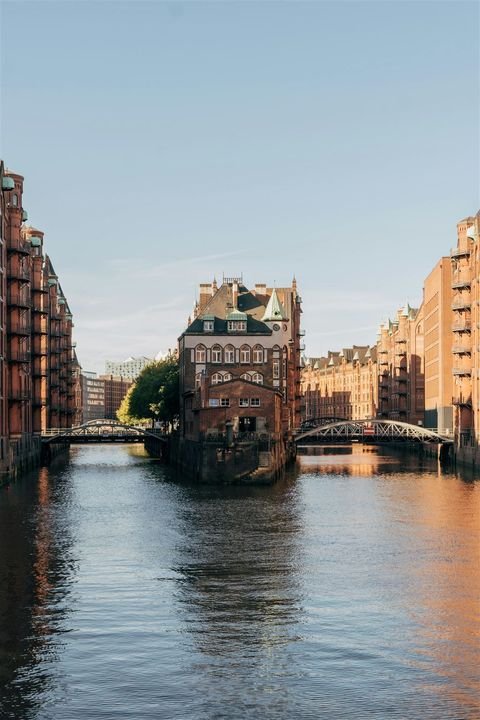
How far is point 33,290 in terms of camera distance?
394 feet

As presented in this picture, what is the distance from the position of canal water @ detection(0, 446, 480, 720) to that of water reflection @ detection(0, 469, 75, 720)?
0.09 meters

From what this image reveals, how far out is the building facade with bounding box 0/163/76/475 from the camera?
9206cm

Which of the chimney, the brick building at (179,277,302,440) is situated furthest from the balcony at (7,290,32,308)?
the chimney

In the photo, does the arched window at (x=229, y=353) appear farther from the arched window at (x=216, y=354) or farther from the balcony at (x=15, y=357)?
the balcony at (x=15, y=357)

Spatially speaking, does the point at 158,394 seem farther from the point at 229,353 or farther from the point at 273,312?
the point at 273,312

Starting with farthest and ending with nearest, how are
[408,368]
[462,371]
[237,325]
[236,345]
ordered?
[408,368] < [237,325] < [236,345] < [462,371]

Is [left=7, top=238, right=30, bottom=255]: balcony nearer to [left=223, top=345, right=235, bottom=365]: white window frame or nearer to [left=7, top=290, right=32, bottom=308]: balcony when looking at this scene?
[left=7, top=290, right=32, bottom=308]: balcony

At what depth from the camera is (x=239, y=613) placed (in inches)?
1446

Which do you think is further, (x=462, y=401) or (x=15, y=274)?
(x=462, y=401)

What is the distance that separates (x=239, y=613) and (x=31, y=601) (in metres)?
8.16

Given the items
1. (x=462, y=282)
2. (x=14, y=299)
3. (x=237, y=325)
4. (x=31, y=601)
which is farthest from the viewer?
(x=237, y=325)

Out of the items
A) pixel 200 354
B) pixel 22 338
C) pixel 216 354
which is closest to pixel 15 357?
pixel 22 338

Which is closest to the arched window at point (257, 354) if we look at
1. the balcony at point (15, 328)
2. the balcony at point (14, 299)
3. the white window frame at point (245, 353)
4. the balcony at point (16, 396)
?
the white window frame at point (245, 353)

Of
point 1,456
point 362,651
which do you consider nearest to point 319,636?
point 362,651
